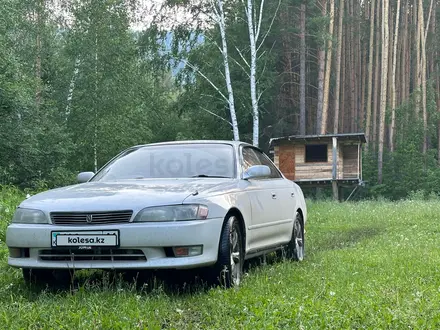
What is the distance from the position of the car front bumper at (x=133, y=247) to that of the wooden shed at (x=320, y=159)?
94.7 ft

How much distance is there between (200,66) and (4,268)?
88.6ft

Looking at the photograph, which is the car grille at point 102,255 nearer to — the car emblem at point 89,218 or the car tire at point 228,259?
the car emblem at point 89,218

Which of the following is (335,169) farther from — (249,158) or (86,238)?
(86,238)

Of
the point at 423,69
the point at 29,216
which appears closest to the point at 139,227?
the point at 29,216

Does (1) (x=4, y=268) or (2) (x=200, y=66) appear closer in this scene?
(1) (x=4, y=268)

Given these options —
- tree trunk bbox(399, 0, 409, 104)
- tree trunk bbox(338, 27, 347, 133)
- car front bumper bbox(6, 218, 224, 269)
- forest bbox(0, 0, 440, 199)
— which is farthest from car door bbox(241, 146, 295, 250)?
tree trunk bbox(399, 0, 409, 104)

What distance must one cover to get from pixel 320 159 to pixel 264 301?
100 feet

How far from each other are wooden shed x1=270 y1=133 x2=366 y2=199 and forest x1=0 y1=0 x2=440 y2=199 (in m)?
2.56

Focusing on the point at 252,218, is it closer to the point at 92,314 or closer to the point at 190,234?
the point at 190,234

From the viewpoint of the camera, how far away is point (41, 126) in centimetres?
2767

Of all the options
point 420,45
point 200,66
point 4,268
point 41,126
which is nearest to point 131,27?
point 200,66

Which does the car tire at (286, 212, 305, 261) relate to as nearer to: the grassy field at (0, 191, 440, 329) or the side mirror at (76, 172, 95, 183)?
the grassy field at (0, 191, 440, 329)

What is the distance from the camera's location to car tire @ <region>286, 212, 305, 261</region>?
29.2ft

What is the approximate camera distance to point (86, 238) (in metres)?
5.89
